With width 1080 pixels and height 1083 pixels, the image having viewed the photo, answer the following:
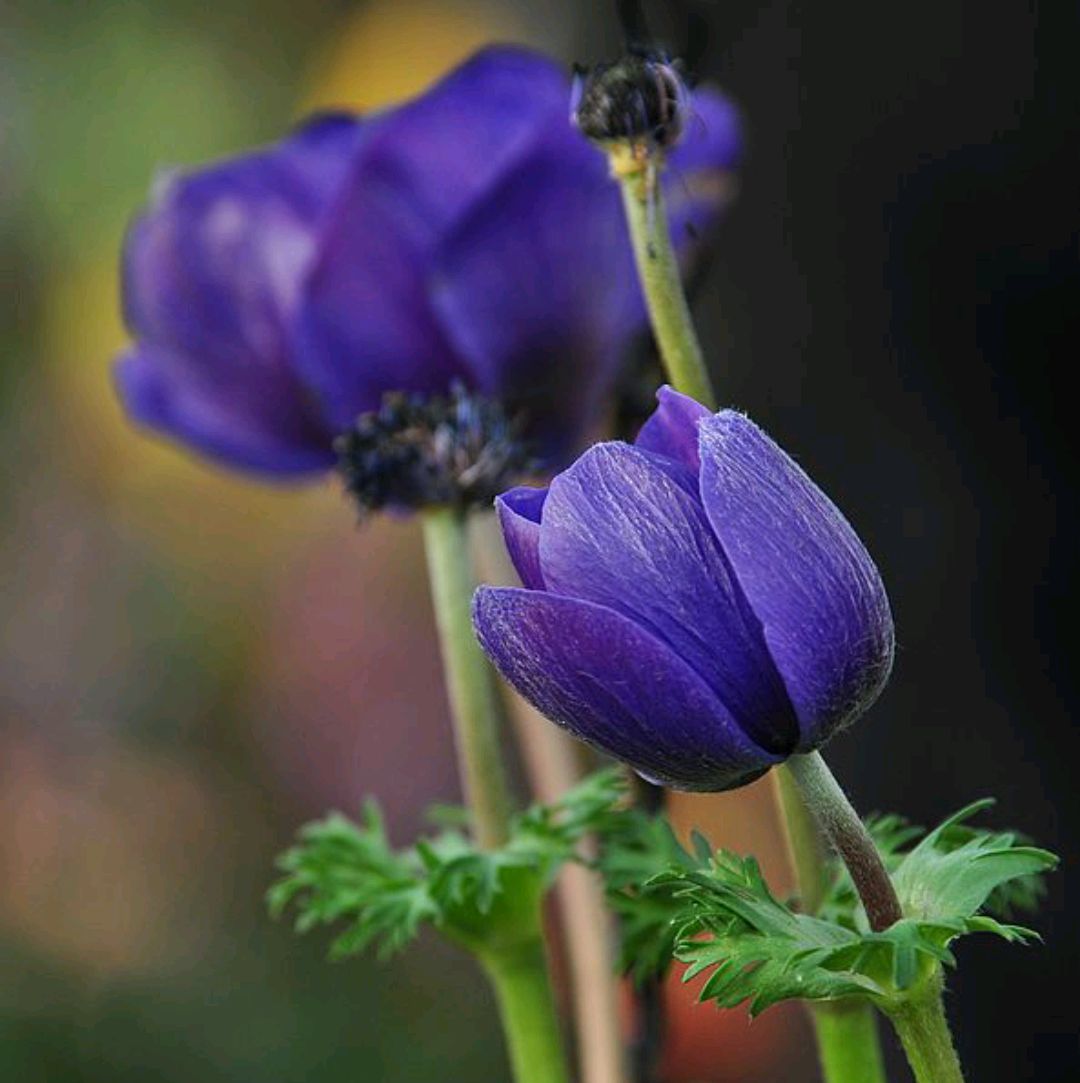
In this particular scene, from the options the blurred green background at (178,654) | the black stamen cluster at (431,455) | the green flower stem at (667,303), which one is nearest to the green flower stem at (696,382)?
the green flower stem at (667,303)

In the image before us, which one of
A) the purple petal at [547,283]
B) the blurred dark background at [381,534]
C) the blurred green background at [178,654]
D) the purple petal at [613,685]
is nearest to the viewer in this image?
the purple petal at [613,685]

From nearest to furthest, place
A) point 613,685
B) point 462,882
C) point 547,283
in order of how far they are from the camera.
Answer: point 613,685 → point 462,882 → point 547,283

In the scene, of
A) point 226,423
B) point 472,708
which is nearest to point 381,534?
point 226,423

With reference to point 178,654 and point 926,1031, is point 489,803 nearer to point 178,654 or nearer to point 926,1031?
point 926,1031

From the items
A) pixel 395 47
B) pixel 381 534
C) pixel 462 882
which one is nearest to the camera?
pixel 462 882

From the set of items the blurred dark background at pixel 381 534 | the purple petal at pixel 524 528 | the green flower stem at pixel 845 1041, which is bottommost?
the green flower stem at pixel 845 1041

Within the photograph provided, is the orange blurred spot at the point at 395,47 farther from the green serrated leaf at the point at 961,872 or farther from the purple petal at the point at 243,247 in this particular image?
the green serrated leaf at the point at 961,872
